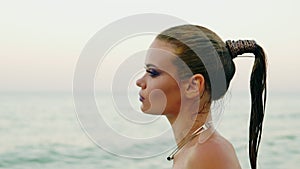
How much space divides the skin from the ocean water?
5.65 m

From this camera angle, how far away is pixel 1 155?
26.6 ft

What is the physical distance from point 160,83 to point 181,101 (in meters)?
0.05

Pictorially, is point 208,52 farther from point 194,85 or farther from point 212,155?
point 212,155

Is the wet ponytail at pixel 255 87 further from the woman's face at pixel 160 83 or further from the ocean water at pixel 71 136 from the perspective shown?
the ocean water at pixel 71 136

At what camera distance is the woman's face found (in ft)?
3.20

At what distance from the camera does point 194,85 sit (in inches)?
39.1

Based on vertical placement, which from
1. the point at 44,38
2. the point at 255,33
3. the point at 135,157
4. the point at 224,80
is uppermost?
the point at 44,38

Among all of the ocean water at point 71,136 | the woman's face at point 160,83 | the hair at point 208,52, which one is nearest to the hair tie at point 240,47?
the hair at point 208,52

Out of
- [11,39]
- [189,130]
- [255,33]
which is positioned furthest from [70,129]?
[189,130]

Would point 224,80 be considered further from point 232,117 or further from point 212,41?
point 232,117

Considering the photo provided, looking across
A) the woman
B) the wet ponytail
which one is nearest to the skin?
the woman

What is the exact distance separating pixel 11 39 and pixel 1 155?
9.07 ft

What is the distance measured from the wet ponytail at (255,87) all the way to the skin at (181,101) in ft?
0.37

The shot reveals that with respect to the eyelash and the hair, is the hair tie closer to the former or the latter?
the hair
